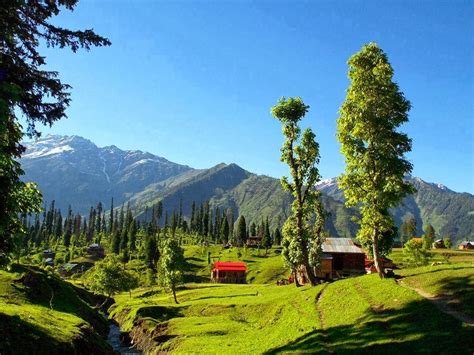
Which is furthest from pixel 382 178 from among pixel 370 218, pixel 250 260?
pixel 250 260

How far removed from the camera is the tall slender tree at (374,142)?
118ft

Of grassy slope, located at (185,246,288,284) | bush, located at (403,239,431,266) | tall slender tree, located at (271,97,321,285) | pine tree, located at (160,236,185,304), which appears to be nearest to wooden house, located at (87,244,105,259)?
grassy slope, located at (185,246,288,284)

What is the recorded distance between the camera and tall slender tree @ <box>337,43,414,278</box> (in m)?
36.0

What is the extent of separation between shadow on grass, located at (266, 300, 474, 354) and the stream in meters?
27.5

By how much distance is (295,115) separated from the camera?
157 feet

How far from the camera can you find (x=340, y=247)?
96.9 m

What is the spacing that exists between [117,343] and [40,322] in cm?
2931

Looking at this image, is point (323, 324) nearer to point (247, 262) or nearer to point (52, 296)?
point (52, 296)

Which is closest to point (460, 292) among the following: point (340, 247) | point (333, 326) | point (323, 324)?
point (333, 326)

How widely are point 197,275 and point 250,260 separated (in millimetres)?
28106

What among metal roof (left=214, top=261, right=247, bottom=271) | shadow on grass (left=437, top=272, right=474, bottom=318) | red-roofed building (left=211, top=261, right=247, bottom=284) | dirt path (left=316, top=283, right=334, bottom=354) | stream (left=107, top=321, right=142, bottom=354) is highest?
shadow on grass (left=437, top=272, right=474, bottom=318)

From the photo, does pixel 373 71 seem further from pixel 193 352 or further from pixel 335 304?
pixel 193 352

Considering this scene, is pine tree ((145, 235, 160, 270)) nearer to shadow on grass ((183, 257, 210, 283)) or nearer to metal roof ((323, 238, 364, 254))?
shadow on grass ((183, 257, 210, 283))

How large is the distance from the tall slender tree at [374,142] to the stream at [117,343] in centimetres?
3360
